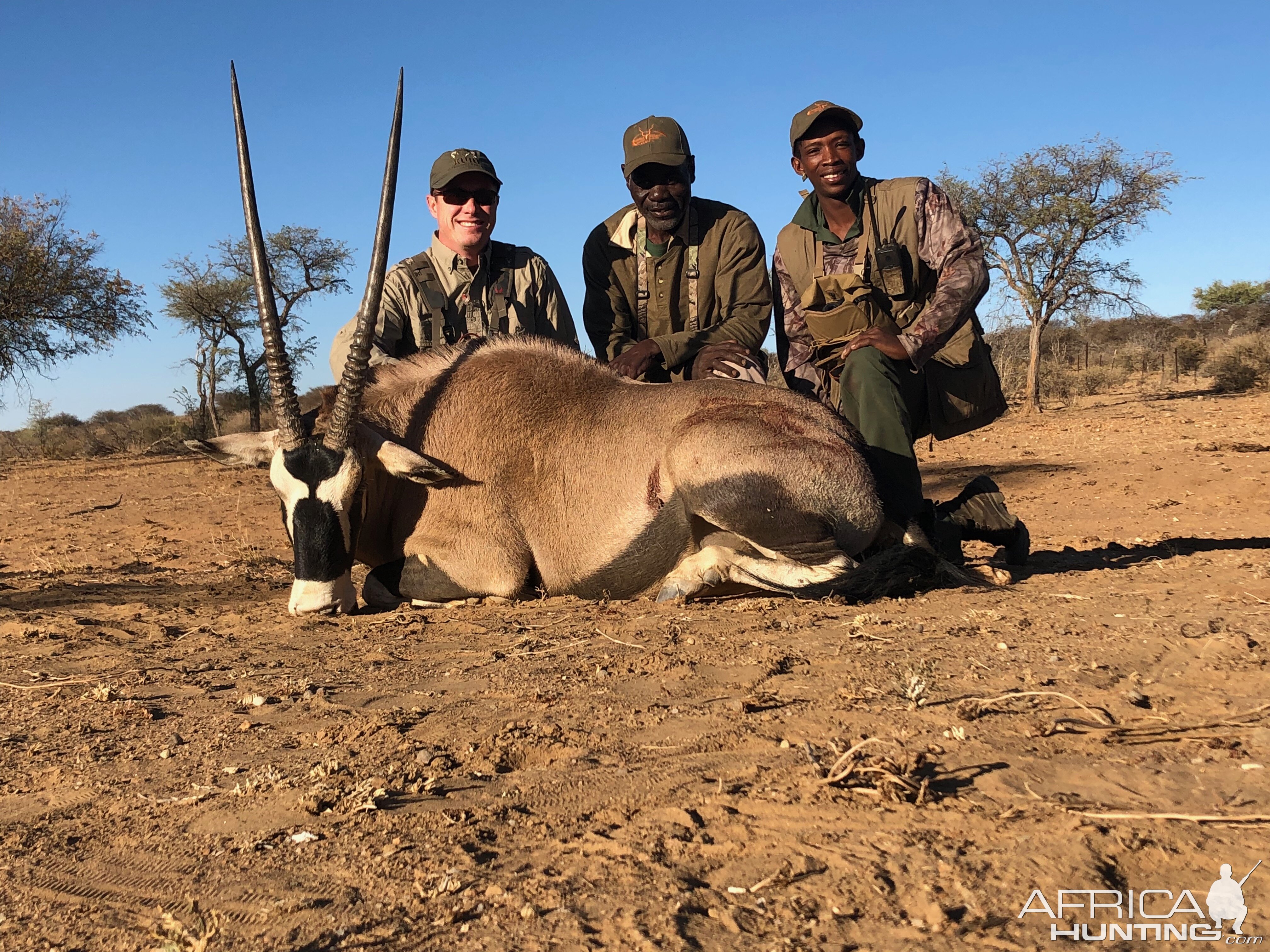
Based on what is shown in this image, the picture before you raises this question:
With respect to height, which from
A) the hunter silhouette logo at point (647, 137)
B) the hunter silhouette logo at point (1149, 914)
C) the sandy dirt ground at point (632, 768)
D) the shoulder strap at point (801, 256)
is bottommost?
the hunter silhouette logo at point (1149, 914)

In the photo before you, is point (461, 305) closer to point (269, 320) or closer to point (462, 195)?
point (462, 195)

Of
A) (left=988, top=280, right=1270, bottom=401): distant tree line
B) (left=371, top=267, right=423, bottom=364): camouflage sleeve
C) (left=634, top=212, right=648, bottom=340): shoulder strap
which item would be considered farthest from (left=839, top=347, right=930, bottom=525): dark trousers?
(left=988, top=280, right=1270, bottom=401): distant tree line

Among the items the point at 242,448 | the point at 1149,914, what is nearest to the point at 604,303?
the point at 242,448

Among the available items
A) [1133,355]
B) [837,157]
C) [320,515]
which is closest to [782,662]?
[320,515]

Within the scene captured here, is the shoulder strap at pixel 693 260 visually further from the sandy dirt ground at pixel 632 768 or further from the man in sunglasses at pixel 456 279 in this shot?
the sandy dirt ground at pixel 632 768

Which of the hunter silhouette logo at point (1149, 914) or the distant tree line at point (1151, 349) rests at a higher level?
the distant tree line at point (1151, 349)

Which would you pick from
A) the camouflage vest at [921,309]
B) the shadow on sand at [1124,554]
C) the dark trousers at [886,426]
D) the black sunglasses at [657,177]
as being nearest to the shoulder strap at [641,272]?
the black sunglasses at [657,177]

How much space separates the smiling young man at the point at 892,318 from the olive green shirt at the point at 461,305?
1.67 m

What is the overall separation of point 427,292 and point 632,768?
449 centimetres

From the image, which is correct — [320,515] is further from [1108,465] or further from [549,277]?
[1108,465]

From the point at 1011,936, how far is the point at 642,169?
5522 millimetres

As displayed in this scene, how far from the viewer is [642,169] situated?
21.2 feet

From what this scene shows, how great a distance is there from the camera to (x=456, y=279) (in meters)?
6.55

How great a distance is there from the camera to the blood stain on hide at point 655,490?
191 inches
